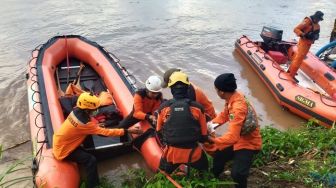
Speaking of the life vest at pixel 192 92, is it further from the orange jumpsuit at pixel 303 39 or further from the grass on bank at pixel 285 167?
the orange jumpsuit at pixel 303 39

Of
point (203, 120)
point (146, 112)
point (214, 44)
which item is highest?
point (203, 120)

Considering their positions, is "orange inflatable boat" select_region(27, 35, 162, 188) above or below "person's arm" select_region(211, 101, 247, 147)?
below

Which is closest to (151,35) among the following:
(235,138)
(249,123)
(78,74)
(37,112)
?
(78,74)

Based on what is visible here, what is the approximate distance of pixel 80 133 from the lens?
13.7ft

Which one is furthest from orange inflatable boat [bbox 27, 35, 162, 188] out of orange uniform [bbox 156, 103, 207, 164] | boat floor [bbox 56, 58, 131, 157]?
orange uniform [bbox 156, 103, 207, 164]

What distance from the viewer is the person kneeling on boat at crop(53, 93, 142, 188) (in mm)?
4039

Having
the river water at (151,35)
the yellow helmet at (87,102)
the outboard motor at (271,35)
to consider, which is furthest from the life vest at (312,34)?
the yellow helmet at (87,102)

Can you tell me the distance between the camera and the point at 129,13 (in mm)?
14648

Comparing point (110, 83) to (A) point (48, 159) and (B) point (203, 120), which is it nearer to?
(A) point (48, 159)

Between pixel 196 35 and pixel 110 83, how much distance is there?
6.40 m

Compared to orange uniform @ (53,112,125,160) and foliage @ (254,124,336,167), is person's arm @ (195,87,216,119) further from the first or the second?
orange uniform @ (53,112,125,160)

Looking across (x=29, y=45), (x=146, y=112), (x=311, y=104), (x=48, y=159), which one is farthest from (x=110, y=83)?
(x=29, y=45)

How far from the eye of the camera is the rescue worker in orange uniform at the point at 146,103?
4.80 meters

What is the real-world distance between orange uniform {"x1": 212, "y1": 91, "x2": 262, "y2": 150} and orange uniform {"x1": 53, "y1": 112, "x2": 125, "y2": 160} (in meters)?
1.46
